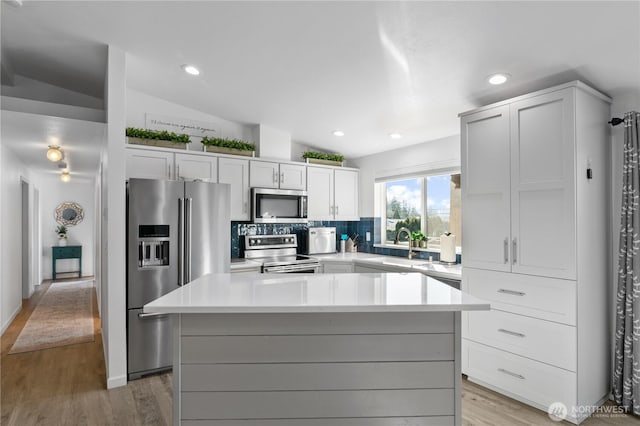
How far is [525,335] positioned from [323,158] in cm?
310

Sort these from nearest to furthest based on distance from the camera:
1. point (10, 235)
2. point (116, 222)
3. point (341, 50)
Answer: point (341, 50), point (116, 222), point (10, 235)

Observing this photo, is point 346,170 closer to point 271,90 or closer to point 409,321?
point 271,90

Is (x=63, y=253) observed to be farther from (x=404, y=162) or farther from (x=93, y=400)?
(x=404, y=162)

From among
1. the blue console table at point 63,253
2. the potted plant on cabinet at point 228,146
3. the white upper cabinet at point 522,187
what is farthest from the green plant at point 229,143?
the blue console table at point 63,253

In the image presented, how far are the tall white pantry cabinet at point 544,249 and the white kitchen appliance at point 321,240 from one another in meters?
2.22

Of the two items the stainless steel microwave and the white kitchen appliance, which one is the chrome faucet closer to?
the white kitchen appliance

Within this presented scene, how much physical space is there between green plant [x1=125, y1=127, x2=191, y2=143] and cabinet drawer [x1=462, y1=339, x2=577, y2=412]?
3.35m

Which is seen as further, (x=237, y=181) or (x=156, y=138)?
(x=237, y=181)

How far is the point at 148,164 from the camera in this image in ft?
11.6

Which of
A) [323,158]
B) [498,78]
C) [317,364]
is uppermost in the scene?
[498,78]

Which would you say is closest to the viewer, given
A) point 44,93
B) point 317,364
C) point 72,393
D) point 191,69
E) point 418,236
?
point 317,364

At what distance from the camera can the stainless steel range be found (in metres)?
4.08

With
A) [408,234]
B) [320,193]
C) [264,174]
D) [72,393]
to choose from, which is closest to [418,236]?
[408,234]

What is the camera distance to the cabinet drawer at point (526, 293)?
2.39 meters
